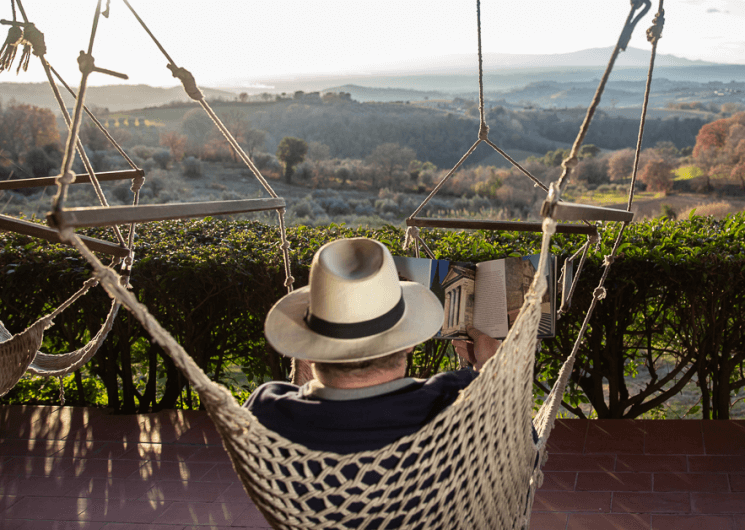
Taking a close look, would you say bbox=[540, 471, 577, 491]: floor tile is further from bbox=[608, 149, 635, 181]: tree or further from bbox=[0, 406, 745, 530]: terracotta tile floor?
bbox=[608, 149, 635, 181]: tree

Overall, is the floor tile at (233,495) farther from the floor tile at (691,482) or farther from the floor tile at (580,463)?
the floor tile at (691,482)

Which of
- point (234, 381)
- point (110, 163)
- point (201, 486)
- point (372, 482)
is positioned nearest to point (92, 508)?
point (201, 486)

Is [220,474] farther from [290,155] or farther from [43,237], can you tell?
[290,155]

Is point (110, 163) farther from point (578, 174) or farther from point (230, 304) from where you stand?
point (230, 304)

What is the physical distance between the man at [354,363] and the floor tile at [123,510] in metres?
1.41

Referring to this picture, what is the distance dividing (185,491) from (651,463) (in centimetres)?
198

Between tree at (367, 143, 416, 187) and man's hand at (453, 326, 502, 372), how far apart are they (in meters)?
17.7

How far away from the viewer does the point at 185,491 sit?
2.50 meters

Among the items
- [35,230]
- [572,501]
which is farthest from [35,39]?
[572,501]

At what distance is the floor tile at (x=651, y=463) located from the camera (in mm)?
2486

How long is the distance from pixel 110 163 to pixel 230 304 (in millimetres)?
17294

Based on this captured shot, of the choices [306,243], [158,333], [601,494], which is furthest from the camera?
[306,243]

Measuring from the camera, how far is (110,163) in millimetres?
18328

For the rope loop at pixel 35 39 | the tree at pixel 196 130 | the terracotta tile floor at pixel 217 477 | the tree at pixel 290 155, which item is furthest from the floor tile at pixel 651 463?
the tree at pixel 196 130
